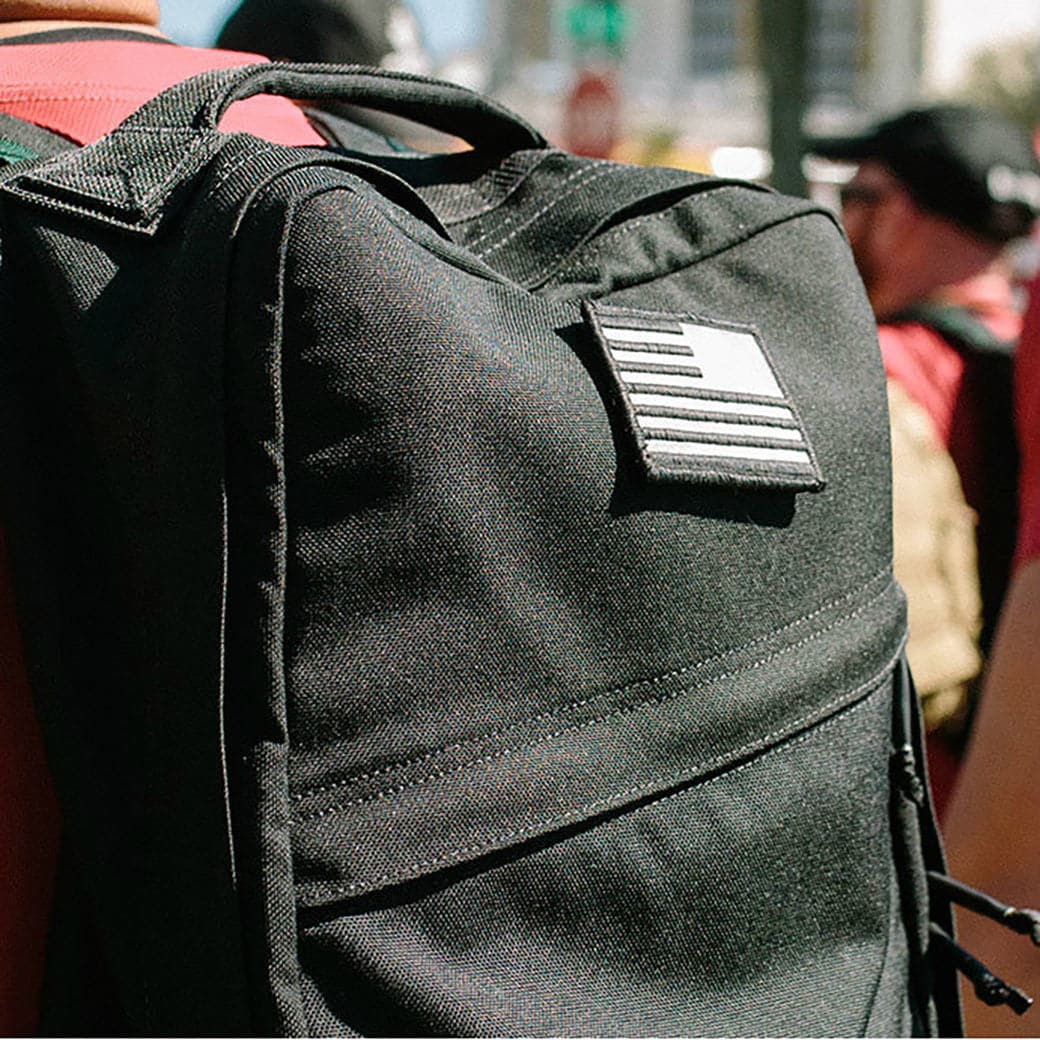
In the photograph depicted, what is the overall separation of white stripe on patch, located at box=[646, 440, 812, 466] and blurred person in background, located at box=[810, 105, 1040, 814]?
3.11 ft

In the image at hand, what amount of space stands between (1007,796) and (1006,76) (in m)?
29.5

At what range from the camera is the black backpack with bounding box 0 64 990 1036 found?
70 cm

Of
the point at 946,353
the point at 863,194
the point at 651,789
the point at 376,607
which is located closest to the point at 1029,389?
the point at 946,353

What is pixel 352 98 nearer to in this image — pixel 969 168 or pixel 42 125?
→ pixel 42 125

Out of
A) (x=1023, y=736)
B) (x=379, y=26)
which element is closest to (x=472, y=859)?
(x=1023, y=736)

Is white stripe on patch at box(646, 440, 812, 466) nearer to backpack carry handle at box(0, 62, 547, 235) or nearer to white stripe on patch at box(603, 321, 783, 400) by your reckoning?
white stripe on patch at box(603, 321, 783, 400)

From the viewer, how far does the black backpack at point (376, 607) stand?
27.4 inches

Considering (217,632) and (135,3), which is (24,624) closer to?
(217,632)

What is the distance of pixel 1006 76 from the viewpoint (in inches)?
1084

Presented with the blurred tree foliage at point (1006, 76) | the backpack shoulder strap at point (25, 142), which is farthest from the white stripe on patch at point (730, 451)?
the blurred tree foliage at point (1006, 76)

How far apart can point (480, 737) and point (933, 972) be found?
0.50m

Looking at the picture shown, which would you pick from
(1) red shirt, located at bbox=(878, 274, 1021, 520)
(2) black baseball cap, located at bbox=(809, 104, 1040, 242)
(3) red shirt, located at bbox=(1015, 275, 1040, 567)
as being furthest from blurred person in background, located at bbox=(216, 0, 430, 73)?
(2) black baseball cap, located at bbox=(809, 104, 1040, 242)

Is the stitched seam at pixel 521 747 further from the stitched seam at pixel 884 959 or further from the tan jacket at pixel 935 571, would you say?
the tan jacket at pixel 935 571

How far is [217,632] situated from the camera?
2.25ft
